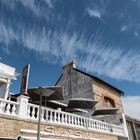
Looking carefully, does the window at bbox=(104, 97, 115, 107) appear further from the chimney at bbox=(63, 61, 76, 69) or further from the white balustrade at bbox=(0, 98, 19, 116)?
the white balustrade at bbox=(0, 98, 19, 116)

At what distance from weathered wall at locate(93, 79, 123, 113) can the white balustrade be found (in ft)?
38.1

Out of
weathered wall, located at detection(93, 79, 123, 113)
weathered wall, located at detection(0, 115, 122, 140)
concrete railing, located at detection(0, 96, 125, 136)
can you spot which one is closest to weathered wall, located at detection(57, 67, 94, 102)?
weathered wall, located at detection(93, 79, 123, 113)

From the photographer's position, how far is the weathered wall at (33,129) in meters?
8.79

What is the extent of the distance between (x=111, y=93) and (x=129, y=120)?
529 cm

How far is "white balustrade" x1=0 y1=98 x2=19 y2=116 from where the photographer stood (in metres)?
9.05

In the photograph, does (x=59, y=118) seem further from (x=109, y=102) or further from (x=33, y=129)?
(x=109, y=102)

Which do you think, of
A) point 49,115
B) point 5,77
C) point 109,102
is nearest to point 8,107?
point 49,115

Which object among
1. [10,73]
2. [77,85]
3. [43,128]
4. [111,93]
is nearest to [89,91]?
[77,85]

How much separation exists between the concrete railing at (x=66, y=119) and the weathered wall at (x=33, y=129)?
0.30 meters

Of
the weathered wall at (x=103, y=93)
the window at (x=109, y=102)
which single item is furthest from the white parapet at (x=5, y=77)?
the window at (x=109, y=102)

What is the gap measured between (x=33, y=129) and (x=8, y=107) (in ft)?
5.65

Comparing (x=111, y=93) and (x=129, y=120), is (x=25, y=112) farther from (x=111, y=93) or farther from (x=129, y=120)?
(x=111, y=93)

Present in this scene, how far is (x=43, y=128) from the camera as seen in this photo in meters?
10.2

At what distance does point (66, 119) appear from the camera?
38.2 feet
